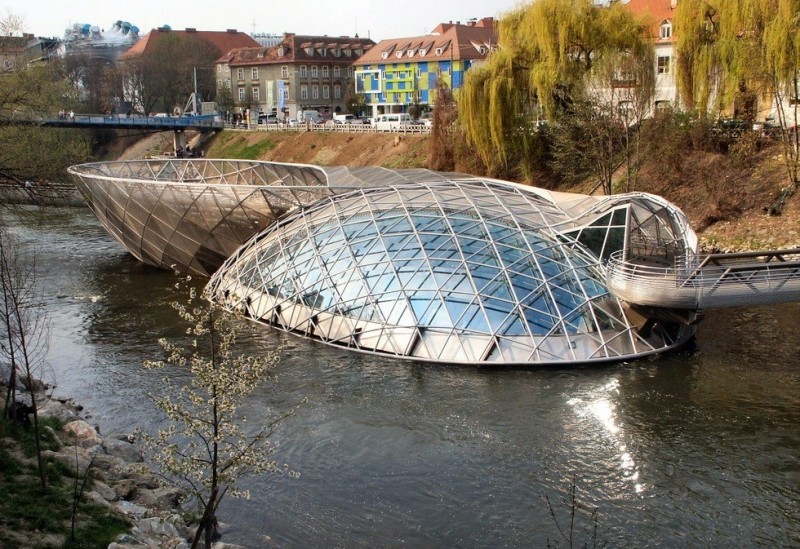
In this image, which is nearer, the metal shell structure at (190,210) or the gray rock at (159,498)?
the gray rock at (159,498)

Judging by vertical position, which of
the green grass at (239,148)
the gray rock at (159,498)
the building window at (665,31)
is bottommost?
the gray rock at (159,498)

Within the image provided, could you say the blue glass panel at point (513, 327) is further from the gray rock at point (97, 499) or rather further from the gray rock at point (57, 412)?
the gray rock at point (97, 499)

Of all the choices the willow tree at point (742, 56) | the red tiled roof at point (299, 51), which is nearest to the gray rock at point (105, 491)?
the willow tree at point (742, 56)

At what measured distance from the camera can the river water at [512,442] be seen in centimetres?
1670

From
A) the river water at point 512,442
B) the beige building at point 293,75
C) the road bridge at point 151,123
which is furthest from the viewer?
the beige building at point 293,75

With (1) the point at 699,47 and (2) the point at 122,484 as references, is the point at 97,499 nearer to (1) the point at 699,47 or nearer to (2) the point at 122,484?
(2) the point at 122,484

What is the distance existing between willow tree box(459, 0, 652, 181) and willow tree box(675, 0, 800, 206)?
295cm

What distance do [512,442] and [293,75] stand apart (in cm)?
9449

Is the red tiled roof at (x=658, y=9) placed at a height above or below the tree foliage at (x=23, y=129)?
above

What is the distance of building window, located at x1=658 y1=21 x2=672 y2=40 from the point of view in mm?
64500

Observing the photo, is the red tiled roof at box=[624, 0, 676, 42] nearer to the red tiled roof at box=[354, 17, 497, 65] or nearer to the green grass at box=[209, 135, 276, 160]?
the red tiled roof at box=[354, 17, 497, 65]

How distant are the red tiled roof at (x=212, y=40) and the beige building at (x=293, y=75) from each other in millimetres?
13430

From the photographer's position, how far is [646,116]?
171 ft

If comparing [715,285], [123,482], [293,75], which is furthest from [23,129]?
[293,75]
